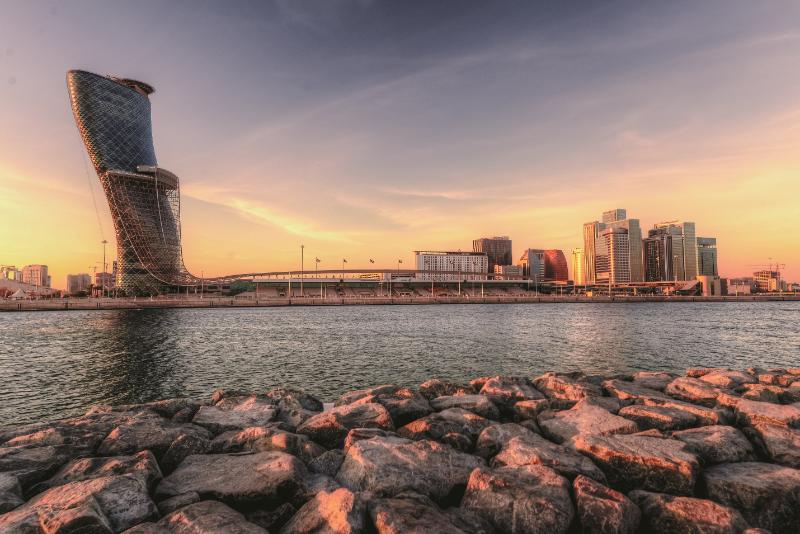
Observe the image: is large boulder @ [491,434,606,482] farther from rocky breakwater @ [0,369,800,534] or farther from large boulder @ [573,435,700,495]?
large boulder @ [573,435,700,495]

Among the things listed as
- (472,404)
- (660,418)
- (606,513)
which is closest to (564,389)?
(660,418)

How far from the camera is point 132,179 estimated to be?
16025cm

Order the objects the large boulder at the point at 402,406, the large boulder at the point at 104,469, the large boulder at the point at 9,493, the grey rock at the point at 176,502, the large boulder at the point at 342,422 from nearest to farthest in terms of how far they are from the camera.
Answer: the grey rock at the point at 176,502, the large boulder at the point at 9,493, the large boulder at the point at 104,469, the large boulder at the point at 342,422, the large boulder at the point at 402,406

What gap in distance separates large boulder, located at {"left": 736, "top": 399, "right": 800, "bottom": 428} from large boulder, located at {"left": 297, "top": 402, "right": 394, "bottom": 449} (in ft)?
28.0

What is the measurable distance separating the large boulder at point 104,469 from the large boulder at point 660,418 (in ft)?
32.5

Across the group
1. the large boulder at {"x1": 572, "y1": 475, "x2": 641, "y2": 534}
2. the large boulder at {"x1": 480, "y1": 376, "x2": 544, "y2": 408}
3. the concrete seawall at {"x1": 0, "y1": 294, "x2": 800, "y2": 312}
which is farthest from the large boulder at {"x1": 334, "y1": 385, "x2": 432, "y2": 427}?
the concrete seawall at {"x1": 0, "y1": 294, "x2": 800, "y2": 312}

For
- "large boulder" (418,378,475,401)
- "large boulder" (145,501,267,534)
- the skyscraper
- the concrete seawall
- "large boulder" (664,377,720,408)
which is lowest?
the concrete seawall

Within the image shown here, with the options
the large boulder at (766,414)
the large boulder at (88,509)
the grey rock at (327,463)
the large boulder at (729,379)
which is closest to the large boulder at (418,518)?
the grey rock at (327,463)

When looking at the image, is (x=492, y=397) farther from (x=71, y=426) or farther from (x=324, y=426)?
(x=71, y=426)

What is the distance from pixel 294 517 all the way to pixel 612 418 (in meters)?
7.14

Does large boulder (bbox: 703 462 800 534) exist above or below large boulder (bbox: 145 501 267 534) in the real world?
below

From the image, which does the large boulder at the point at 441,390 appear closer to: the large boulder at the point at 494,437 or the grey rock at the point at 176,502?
the large boulder at the point at 494,437

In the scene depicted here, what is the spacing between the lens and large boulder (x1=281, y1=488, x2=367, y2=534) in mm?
5027

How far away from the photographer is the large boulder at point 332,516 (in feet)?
16.5
